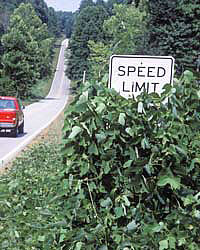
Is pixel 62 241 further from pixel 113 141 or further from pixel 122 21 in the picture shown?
pixel 122 21

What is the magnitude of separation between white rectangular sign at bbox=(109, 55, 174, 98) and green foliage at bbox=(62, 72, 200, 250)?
17.7 inches

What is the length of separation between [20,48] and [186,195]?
2785 inches

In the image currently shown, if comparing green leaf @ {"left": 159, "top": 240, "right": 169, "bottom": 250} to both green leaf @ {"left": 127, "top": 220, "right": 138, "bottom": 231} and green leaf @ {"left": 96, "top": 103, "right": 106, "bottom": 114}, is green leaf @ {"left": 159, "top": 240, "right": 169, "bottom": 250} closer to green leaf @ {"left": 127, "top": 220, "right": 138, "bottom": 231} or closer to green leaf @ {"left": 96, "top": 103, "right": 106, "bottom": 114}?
green leaf @ {"left": 127, "top": 220, "right": 138, "bottom": 231}

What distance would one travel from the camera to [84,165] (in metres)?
4.49

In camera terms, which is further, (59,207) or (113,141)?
(59,207)

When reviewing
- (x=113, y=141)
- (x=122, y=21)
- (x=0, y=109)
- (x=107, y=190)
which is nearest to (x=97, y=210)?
(x=107, y=190)

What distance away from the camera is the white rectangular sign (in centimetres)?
508

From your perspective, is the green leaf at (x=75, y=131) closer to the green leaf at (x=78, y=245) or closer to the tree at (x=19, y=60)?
the green leaf at (x=78, y=245)

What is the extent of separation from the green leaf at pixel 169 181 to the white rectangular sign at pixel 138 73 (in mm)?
965

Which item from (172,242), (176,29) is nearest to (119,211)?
(172,242)

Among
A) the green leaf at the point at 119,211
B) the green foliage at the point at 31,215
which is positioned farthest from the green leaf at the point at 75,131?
A: the green leaf at the point at 119,211

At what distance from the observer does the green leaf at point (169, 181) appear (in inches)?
169

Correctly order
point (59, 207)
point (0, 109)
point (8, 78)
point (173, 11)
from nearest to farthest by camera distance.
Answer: point (59, 207)
point (0, 109)
point (173, 11)
point (8, 78)

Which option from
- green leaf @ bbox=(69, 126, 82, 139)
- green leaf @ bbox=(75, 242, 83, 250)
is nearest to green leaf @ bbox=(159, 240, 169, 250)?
green leaf @ bbox=(75, 242, 83, 250)
